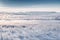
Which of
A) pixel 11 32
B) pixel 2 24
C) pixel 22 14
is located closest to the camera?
pixel 11 32

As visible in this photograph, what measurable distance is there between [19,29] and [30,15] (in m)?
0.23

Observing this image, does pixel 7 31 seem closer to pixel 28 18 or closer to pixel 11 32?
pixel 11 32

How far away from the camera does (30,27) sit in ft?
3.61

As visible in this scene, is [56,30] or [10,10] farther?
[10,10]

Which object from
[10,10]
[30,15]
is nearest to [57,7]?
[30,15]

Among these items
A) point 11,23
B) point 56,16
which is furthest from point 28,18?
point 56,16

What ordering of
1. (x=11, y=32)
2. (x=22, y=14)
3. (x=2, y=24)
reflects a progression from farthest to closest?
(x=22, y=14) < (x=2, y=24) < (x=11, y=32)

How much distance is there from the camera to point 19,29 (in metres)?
1.08

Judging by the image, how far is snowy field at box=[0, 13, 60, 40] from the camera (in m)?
0.99

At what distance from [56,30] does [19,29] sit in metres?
0.32

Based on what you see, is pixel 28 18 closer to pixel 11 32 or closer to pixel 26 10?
pixel 26 10

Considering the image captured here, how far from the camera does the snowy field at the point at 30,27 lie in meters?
0.99

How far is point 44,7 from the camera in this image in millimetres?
1348

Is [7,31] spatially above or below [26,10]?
below
